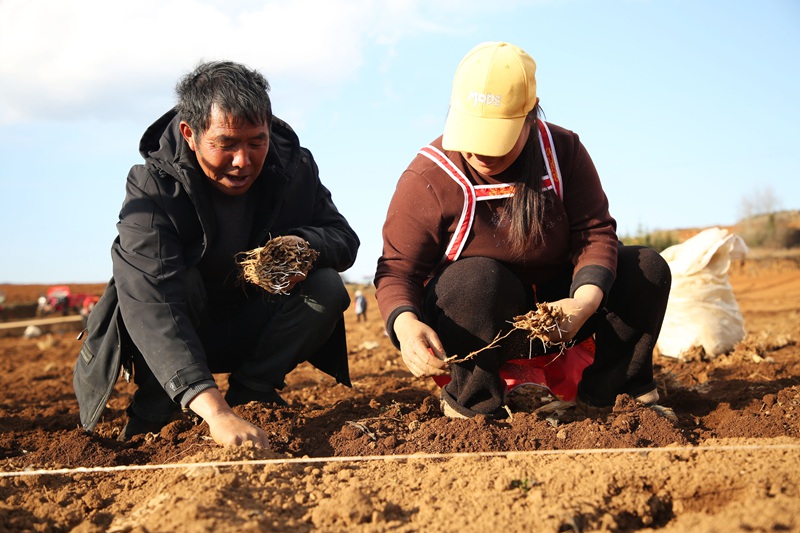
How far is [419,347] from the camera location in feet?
8.64

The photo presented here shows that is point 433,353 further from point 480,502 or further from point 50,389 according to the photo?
point 50,389

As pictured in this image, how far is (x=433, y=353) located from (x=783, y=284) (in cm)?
1452

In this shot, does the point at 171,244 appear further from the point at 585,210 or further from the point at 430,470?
the point at 585,210

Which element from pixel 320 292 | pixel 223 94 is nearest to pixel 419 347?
pixel 320 292

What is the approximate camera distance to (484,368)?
288 cm

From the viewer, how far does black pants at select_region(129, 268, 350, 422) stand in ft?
11.0

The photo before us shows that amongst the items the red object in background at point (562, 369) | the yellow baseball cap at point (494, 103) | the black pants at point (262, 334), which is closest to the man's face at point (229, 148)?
the black pants at point (262, 334)

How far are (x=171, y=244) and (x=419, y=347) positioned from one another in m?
1.12

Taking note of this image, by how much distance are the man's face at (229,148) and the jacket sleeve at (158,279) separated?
0.57ft

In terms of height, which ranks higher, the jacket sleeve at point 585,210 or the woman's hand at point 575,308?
the jacket sleeve at point 585,210

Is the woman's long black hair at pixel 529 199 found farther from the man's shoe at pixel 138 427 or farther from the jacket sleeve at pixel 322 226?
the man's shoe at pixel 138 427

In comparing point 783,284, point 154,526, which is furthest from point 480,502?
point 783,284

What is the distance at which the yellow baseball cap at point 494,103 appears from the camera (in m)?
2.66

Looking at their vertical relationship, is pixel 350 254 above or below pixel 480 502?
above
